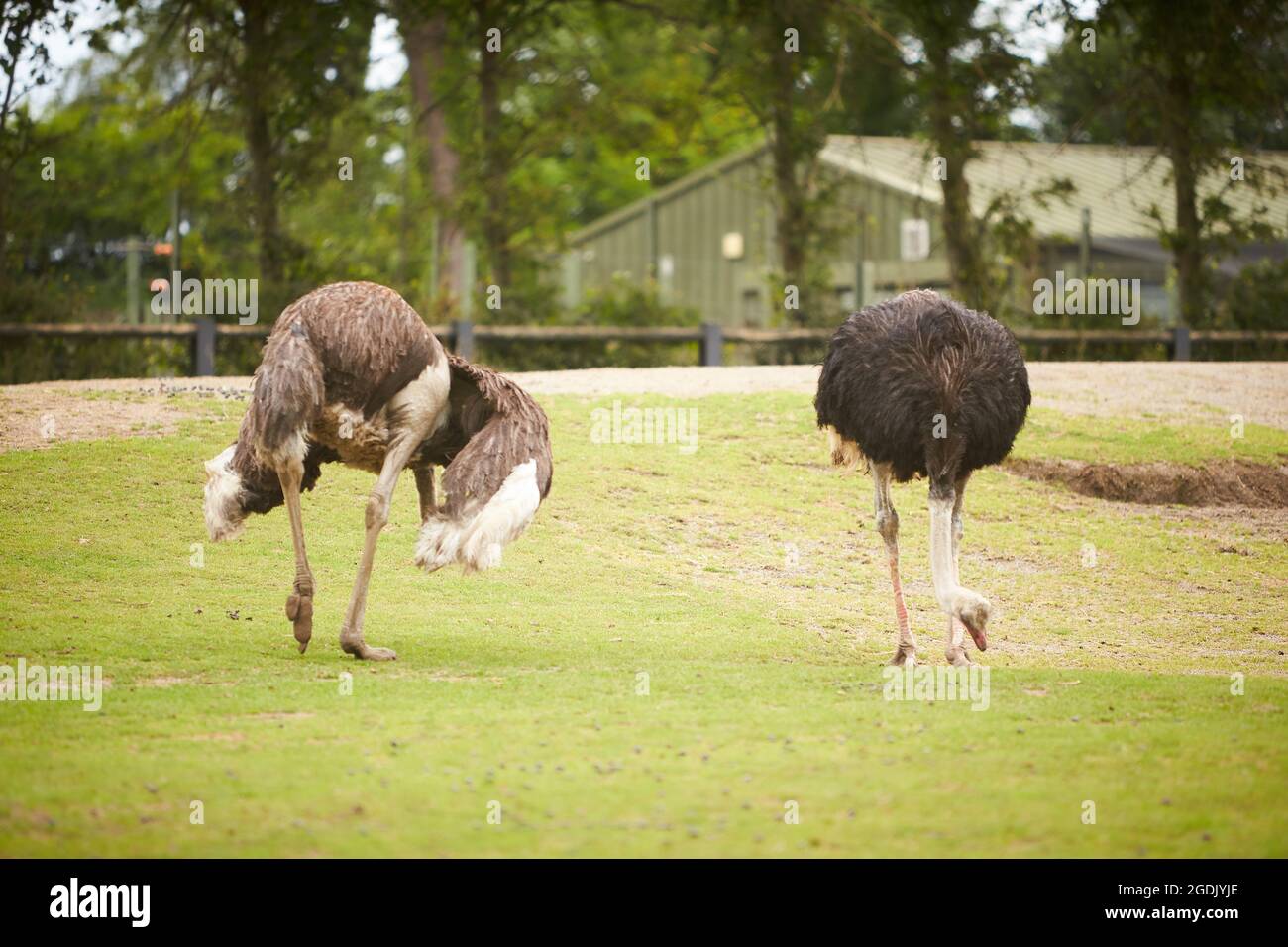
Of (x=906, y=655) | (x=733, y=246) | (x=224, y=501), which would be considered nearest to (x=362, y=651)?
(x=224, y=501)

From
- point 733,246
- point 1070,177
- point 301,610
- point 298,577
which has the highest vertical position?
point 1070,177

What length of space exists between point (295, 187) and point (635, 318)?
5644mm

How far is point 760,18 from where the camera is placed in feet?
89.8

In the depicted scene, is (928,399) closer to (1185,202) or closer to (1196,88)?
(1185,202)

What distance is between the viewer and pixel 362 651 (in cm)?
1012

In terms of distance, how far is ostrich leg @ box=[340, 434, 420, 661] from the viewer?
1004cm

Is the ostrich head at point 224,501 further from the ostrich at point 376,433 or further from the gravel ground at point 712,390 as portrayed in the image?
the gravel ground at point 712,390

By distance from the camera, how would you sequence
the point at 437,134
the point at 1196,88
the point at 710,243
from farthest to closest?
the point at 710,243, the point at 437,134, the point at 1196,88

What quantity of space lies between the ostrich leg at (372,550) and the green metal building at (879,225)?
1730cm

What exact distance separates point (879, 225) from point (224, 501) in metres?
28.8

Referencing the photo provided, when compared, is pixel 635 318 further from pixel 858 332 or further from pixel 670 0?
pixel 858 332

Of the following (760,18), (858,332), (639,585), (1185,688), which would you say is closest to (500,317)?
(760,18)

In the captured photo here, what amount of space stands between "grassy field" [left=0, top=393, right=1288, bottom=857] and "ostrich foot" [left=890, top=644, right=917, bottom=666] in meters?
0.38
